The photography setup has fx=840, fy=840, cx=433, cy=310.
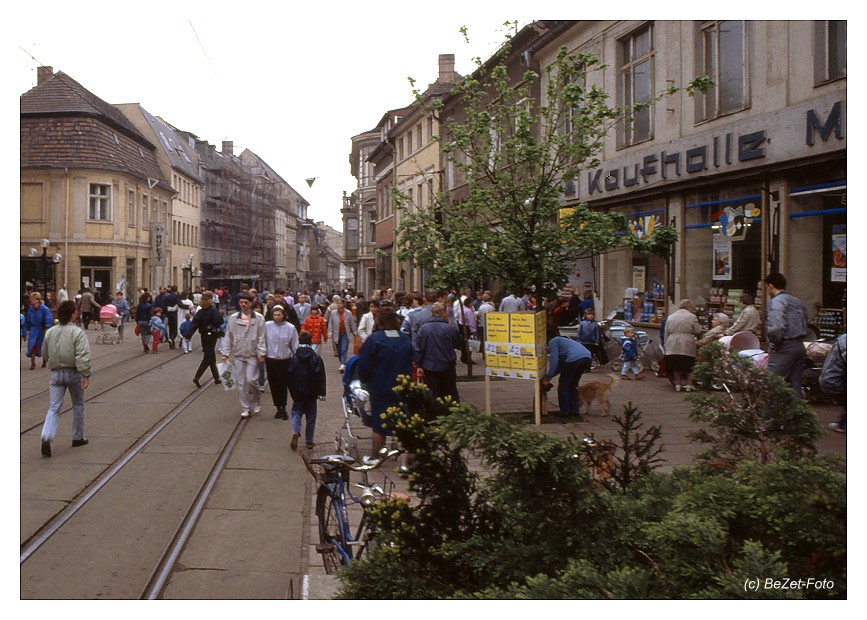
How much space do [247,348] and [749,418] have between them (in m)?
9.00

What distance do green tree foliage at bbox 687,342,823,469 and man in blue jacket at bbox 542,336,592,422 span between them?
7141 mm

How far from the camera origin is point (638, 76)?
16.0 m

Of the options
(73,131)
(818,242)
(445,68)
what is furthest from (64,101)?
(445,68)

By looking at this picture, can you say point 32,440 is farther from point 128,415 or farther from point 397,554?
point 397,554

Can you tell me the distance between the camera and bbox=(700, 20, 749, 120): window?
12.7 meters

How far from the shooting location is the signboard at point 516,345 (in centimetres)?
1102

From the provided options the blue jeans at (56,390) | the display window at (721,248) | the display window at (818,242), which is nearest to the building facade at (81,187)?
the blue jeans at (56,390)

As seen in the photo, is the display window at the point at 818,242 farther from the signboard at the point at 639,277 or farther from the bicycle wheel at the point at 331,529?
the bicycle wheel at the point at 331,529

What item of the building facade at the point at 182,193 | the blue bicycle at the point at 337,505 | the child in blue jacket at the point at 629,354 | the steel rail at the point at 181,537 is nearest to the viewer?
the blue bicycle at the point at 337,505

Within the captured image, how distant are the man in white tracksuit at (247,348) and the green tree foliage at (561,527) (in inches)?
348

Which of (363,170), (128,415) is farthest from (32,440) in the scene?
(363,170)

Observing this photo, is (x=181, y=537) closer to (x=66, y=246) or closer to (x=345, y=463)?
(x=345, y=463)

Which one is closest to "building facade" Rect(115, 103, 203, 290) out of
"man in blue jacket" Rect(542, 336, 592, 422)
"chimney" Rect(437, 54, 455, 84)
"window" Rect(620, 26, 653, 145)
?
"chimney" Rect(437, 54, 455, 84)
